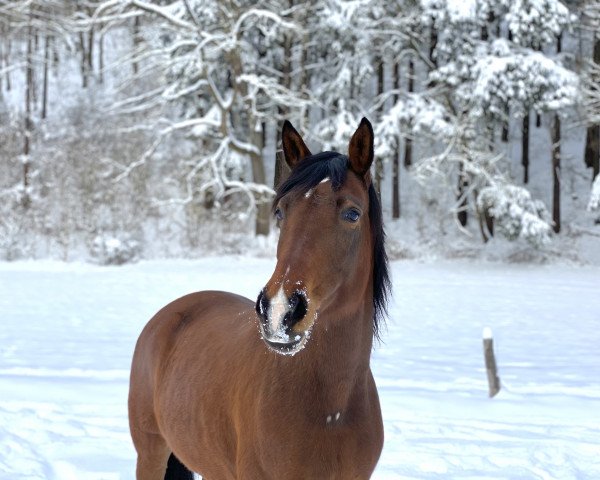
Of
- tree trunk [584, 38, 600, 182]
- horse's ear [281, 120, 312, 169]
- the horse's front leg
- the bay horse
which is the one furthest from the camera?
tree trunk [584, 38, 600, 182]

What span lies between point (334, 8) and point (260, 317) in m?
21.0

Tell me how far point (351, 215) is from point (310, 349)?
1.56 feet

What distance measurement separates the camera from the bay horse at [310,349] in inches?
78.8

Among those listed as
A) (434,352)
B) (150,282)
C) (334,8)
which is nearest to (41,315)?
(150,282)

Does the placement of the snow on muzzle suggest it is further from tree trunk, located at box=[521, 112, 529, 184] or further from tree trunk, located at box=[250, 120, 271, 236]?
tree trunk, located at box=[521, 112, 529, 184]

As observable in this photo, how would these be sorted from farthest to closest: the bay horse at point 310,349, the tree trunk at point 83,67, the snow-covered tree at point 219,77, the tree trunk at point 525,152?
the tree trunk at point 83,67 → the tree trunk at point 525,152 → the snow-covered tree at point 219,77 → the bay horse at point 310,349

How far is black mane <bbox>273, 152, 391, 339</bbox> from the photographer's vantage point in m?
2.21

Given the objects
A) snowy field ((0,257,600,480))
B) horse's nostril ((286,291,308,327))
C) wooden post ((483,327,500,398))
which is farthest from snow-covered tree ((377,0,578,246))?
horse's nostril ((286,291,308,327))

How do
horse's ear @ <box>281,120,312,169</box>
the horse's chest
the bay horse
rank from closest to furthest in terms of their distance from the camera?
the bay horse, the horse's chest, horse's ear @ <box>281,120,312,169</box>

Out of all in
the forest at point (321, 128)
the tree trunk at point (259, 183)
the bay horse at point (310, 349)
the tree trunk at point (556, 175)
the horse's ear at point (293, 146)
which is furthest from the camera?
the tree trunk at point (556, 175)

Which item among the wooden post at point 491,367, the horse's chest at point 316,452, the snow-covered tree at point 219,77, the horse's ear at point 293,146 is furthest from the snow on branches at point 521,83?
the horse's chest at point 316,452

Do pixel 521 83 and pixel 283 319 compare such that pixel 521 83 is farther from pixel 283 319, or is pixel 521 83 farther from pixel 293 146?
pixel 283 319

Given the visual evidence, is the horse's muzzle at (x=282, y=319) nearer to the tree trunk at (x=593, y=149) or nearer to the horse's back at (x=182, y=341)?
the horse's back at (x=182, y=341)

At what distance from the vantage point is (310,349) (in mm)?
2254
